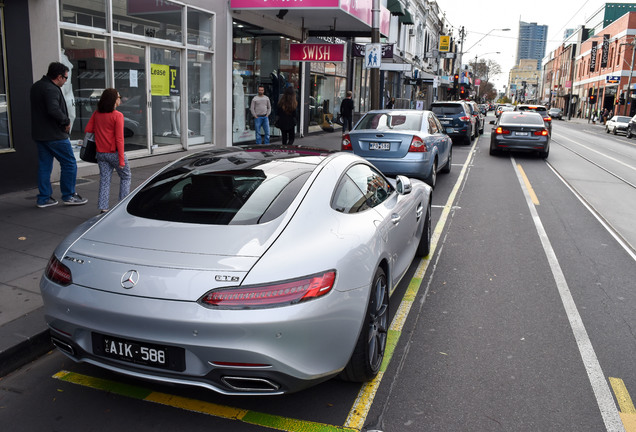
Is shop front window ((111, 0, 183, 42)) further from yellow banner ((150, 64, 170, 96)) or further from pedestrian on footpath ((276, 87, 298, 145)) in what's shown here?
pedestrian on footpath ((276, 87, 298, 145))

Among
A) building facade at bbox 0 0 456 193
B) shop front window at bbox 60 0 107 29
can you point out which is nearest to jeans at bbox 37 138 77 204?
building facade at bbox 0 0 456 193

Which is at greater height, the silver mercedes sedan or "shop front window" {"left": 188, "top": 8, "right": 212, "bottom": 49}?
"shop front window" {"left": 188, "top": 8, "right": 212, "bottom": 49}

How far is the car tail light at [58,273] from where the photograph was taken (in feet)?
10.2

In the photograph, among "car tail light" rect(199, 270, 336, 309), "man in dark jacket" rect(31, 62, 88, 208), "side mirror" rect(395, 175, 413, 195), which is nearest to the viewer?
"car tail light" rect(199, 270, 336, 309)

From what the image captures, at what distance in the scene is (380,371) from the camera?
151 inches

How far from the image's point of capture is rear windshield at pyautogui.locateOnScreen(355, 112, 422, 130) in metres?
10.8

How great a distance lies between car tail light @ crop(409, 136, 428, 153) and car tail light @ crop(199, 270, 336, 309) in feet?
25.1

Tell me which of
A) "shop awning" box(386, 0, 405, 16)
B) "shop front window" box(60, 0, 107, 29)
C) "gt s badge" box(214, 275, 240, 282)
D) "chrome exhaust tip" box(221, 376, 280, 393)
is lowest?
"chrome exhaust tip" box(221, 376, 280, 393)

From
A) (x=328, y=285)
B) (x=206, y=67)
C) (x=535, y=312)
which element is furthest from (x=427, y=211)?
(x=206, y=67)

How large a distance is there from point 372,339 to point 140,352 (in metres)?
1.46

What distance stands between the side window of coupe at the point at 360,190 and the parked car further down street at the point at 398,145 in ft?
17.6

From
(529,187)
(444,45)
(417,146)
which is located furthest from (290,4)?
(444,45)

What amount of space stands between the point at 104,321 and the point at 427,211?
13.5ft

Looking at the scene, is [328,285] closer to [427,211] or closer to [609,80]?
[427,211]
